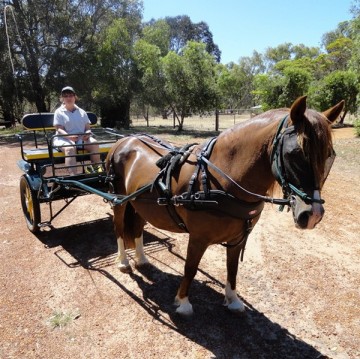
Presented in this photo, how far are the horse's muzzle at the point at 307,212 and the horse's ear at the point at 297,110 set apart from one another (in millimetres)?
477

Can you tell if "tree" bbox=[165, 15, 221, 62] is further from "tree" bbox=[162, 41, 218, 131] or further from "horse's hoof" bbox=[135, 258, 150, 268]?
"horse's hoof" bbox=[135, 258, 150, 268]

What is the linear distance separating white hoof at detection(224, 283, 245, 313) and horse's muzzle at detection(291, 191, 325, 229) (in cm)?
160

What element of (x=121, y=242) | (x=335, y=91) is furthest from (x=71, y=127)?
(x=335, y=91)

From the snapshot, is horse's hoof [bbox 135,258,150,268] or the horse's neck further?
horse's hoof [bbox 135,258,150,268]

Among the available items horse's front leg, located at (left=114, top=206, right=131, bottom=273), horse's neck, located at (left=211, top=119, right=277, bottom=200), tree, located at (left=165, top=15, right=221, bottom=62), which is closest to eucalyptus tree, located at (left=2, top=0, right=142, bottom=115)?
horse's front leg, located at (left=114, top=206, right=131, bottom=273)

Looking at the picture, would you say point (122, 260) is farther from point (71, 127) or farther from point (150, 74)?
point (150, 74)

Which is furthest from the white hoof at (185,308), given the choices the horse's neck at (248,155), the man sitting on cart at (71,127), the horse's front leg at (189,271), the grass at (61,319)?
the man sitting on cart at (71,127)

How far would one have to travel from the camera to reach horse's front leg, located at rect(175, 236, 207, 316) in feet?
Result: 9.98

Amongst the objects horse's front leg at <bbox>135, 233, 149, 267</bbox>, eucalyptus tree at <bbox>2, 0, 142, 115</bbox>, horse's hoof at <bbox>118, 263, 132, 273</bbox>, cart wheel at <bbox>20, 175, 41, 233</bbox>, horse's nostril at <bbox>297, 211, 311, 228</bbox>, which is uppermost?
eucalyptus tree at <bbox>2, 0, 142, 115</bbox>

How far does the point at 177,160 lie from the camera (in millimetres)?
3049

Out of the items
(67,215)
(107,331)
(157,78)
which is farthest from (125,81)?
(107,331)

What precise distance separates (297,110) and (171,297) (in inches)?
100

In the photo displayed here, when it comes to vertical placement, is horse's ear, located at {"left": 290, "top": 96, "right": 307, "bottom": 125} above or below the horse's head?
above

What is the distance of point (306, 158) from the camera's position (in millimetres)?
2004
